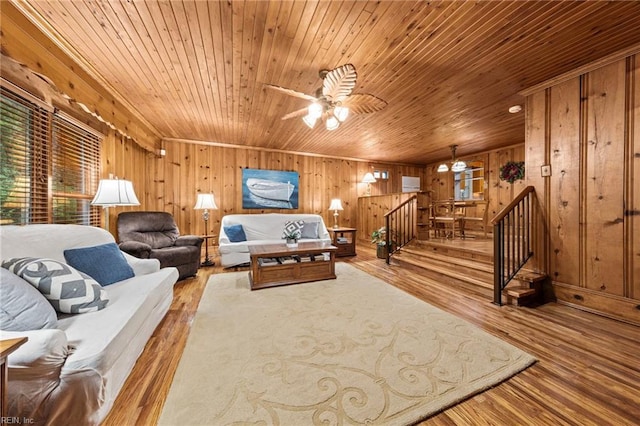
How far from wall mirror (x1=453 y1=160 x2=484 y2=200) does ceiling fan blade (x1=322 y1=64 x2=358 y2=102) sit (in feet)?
19.5

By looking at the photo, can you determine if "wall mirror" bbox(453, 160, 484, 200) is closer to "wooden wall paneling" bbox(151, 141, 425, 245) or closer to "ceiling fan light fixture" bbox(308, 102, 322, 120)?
"wooden wall paneling" bbox(151, 141, 425, 245)

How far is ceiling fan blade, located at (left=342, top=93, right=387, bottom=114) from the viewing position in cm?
238

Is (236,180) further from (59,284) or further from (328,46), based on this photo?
(59,284)

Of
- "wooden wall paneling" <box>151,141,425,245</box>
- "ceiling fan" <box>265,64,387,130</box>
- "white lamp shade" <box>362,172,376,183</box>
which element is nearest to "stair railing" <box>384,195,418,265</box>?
"wooden wall paneling" <box>151,141,425,245</box>

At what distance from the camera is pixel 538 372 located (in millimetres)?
1497

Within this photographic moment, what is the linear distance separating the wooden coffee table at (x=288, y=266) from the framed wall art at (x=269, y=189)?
2.48 metres

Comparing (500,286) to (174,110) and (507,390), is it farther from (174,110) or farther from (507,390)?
(174,110)

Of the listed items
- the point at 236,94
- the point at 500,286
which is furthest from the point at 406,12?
the point at 500,286

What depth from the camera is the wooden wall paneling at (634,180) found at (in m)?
2.11

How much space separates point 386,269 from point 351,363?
258cm

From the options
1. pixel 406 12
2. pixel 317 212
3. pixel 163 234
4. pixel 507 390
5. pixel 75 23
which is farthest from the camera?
pixel 317 212

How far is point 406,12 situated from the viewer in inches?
68.6

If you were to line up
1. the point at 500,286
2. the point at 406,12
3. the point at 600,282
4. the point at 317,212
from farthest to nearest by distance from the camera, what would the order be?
the point at 317,212, the point at 500,286, the point at 600,282, the point at 406,12

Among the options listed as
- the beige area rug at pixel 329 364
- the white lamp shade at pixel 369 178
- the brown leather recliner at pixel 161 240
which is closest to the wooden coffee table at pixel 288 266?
the beige area rug at pixel 329 364
